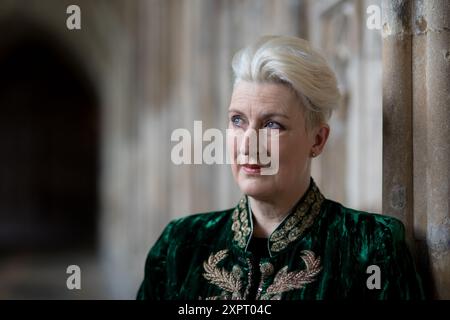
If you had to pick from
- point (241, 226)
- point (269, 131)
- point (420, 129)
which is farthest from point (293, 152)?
point (420, 129)

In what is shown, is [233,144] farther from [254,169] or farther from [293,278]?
[293,278]

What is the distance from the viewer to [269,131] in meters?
1.42

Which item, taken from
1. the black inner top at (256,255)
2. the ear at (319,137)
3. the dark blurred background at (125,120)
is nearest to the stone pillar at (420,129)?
the dark blurred background at (125,120)

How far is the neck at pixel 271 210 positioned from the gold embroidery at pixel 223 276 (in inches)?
3.5

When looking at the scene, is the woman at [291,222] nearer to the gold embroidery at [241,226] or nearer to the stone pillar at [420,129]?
the gold embroidery at [241,226]

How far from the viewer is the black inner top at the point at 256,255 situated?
1492 mm

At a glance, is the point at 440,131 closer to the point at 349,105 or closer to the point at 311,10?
the point at 349,105

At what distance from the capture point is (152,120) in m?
7.99

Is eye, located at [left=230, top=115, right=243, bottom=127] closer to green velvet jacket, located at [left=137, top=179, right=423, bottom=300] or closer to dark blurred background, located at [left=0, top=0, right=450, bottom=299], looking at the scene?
green velvet jacket, located at [left=137, top=179, right=423, bottom=300]

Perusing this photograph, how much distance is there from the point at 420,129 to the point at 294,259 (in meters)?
0.40

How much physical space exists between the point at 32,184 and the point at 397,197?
13.5 meters

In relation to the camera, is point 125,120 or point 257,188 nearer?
point 257,188

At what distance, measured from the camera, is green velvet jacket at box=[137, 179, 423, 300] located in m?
1.42

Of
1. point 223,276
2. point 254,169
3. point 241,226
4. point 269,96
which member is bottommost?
point 223,276
